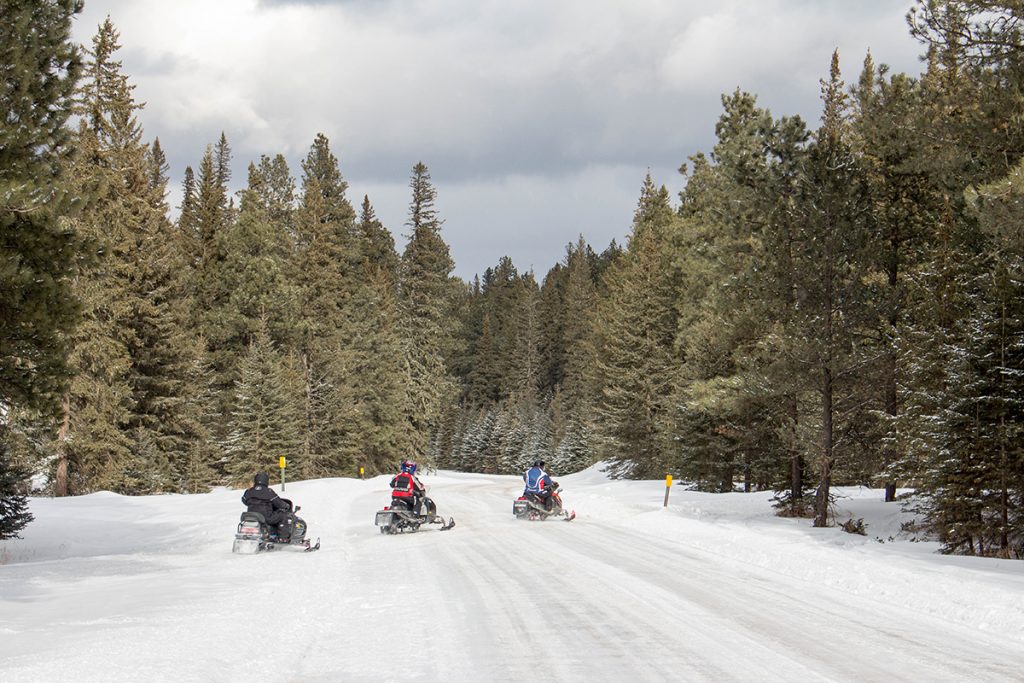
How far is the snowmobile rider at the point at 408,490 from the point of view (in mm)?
18969

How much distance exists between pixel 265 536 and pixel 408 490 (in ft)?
14.6

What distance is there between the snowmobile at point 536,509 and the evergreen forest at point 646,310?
18.6 feet

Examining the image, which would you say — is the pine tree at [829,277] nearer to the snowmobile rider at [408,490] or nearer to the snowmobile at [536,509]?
the snowmobile at [536,509]

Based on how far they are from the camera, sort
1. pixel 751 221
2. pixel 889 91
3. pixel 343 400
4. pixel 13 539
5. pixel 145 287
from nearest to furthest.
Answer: pixel 13 539 → pixel 889 91 → pixel 751 221 → pixel 145 287 → pixel 343 400

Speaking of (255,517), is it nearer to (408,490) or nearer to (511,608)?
(408,490)

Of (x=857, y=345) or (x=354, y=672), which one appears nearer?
(x=354, y=672)

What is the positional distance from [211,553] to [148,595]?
5.85 m

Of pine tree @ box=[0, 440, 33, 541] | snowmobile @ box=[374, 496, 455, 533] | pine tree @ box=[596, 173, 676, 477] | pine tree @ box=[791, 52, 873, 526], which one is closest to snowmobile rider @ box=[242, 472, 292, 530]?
snowmobile @ box=[374, 496, 455, 533]

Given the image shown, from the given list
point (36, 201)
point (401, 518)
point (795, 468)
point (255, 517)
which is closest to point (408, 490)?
point (401, 518)

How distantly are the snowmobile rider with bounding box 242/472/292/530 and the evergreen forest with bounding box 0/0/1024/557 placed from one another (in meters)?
4.14

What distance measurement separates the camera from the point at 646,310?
152ft

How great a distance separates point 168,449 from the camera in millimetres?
37656

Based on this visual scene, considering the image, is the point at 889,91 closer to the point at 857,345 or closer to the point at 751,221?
the point at 751,221

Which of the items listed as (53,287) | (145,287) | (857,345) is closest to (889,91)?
(857,345)
